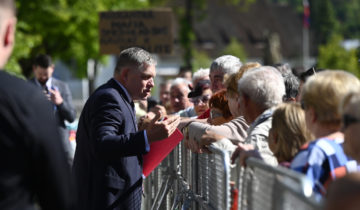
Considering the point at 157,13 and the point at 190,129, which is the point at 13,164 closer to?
the point at 190,129

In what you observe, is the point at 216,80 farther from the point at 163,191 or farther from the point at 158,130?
the point at 158,130

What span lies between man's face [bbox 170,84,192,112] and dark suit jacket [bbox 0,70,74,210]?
6194 millimetres

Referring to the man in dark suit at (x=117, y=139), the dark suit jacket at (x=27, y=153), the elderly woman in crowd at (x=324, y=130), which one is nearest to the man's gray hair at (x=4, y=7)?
the dark suit jacket at (x=27, y=153)

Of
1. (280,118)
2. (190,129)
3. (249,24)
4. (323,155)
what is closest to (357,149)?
(323,155)

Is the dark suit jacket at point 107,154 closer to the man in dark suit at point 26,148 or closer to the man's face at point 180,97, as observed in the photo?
the man in dark suit at point 26,148

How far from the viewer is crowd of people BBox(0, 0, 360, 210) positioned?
269 cm

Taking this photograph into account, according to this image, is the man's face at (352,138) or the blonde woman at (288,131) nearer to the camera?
the man's face at (352,138)

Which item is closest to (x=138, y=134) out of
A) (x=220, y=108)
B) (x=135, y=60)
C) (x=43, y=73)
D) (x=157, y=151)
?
(x=135, y=60)

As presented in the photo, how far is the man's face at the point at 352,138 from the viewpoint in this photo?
3115 millimetres

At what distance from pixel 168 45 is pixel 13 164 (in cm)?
1100

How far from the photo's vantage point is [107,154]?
4918mm

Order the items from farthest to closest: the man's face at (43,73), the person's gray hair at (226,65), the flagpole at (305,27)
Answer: the flagpole at (305,27), the man's face at (43,73), the person's gray hair at (226,65)

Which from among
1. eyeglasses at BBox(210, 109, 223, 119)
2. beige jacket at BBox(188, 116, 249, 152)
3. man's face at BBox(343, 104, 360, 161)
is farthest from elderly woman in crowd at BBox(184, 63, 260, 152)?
man's face at BBox(343, 104, 360, 161)

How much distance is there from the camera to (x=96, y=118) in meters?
5.05
